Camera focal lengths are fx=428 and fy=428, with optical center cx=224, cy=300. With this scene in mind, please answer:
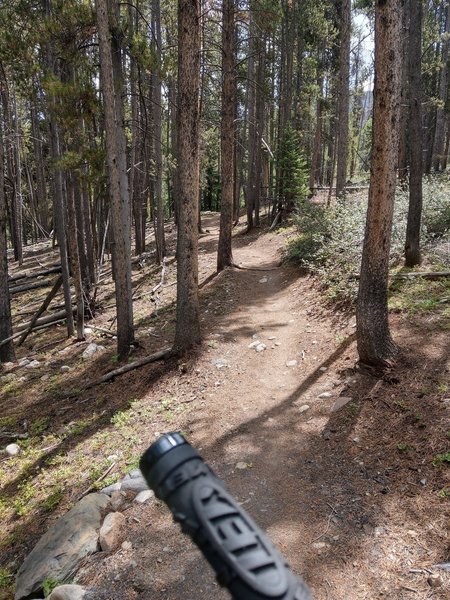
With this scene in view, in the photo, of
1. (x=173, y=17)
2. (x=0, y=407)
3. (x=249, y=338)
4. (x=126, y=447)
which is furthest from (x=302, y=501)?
(x=173, y=17)

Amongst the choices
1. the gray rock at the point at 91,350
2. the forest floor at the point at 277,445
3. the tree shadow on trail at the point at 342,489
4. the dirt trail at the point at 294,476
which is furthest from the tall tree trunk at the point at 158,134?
the tree shadow on trail at the point at 342,489

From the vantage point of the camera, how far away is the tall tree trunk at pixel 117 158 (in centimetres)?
719

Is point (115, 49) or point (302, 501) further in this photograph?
point (115, 49)

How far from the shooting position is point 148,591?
3455mm

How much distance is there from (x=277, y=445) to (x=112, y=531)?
2.04 metres

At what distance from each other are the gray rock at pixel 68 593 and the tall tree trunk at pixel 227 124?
10197 millimetres

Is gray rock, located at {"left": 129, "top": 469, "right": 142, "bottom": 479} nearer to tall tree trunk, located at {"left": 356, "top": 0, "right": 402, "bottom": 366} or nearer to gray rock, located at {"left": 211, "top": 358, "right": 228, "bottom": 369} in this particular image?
gray rock, located at {"left": 211, "top": 358, "right": 228, "bottom": 369}

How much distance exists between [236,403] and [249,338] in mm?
2278

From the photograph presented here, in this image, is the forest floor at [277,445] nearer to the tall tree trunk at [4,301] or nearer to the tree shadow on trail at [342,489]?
the tree shadow on trail at [342,489]

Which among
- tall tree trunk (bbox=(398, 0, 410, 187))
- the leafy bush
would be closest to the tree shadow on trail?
the leafy bush

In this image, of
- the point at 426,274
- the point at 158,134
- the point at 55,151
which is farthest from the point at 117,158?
the point at 158,134

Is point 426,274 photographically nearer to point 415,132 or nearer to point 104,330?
point 415,132

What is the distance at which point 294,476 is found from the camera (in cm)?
455

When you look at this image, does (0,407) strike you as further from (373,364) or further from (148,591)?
(373,364)
